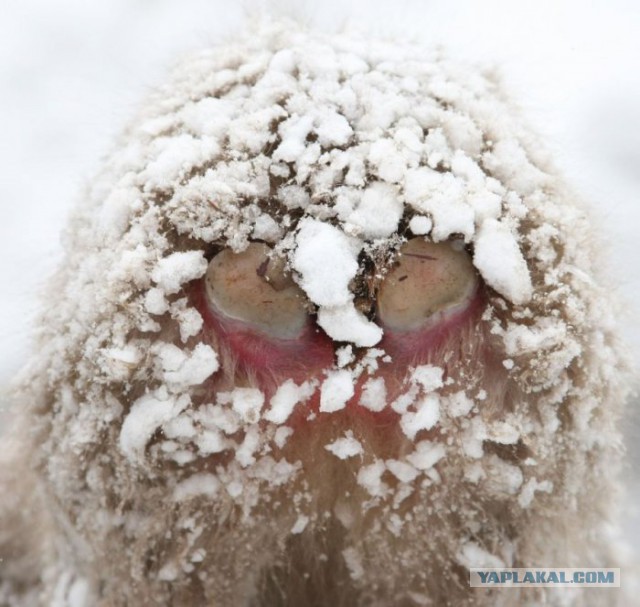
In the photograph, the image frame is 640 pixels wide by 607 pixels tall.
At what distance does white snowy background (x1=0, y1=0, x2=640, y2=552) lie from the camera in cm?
180

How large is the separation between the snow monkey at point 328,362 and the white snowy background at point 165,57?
1.00 m

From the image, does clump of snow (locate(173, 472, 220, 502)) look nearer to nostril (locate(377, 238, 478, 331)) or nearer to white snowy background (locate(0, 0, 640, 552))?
nostril (locate(377, 238, 478, 331))

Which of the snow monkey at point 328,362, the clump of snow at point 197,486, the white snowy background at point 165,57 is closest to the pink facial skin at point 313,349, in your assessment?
the snow monkey at point 328,362

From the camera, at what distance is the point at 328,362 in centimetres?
69

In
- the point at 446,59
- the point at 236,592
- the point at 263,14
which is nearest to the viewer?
the point at 236,592

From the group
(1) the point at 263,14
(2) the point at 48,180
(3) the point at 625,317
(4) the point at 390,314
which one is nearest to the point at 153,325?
(4) the point at 390,314

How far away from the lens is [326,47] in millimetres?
893

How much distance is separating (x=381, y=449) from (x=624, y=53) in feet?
5.46

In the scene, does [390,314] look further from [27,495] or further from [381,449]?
[27,495]

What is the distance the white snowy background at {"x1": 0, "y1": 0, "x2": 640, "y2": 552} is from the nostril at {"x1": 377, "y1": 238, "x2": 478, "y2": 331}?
3.77ft

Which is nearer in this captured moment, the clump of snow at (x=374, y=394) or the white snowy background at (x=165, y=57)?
the clump of snow at (x=374, y=394)

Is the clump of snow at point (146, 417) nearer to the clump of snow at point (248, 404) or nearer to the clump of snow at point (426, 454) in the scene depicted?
the clump of snow at point (248, 404)

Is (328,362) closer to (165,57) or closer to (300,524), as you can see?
(300,524)

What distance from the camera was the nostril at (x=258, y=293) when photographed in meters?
0.67
